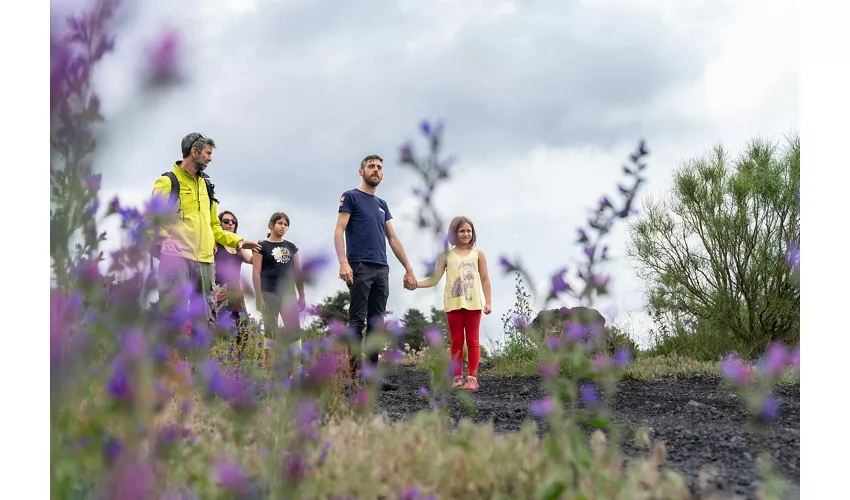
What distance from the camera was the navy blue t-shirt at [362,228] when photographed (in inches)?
172

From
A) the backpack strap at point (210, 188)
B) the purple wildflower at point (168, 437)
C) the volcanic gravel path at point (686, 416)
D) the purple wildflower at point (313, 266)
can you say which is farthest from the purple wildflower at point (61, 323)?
the backpack strap at point (210, 188)

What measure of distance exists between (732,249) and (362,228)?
14.1ft

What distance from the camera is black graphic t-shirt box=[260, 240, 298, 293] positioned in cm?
506

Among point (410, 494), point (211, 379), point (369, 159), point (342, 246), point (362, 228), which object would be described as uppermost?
point (369, 159)

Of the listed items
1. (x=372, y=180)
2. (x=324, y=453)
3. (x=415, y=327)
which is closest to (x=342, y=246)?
(x=372, y=180)

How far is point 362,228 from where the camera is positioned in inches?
172

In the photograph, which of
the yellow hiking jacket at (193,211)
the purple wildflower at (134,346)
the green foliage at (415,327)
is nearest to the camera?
the purple wildflower at (134,346)

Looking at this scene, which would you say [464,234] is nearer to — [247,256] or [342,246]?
[342,246]

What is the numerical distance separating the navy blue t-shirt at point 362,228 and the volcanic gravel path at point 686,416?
87cm

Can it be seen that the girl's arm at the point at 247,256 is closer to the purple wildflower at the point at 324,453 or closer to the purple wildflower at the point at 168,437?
the purple wildflower at the point at 324,453

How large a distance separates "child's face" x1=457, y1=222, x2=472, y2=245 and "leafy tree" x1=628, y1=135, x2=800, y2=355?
2532 mm
